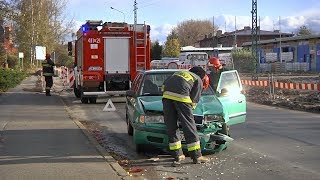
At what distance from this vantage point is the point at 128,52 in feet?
66.0

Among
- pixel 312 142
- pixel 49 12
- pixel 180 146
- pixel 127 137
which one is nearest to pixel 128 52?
pixel 127 137

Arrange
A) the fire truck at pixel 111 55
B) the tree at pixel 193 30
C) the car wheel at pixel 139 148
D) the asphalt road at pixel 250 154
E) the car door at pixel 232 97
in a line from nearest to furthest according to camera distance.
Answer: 1. the asphalt road at pixel 250 154
2. the car wheel at pixel 139 148
3. the car door at pixel 232 97
4. the fire truck at pixel 111 55
5. the tree at pixel 193 30

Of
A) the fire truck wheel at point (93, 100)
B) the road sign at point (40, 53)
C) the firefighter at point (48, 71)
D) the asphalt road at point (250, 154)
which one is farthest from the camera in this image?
the road sign at point (40, 53)

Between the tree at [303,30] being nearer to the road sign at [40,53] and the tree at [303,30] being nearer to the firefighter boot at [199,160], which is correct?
the road sign at [40,53]

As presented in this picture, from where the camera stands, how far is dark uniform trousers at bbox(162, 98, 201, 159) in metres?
7.77

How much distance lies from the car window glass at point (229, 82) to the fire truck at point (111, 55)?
941 cm

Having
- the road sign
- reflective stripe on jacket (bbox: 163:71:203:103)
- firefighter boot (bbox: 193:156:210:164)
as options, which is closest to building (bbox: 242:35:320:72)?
the road sign

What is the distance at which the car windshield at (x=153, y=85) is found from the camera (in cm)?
985

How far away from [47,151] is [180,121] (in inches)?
102

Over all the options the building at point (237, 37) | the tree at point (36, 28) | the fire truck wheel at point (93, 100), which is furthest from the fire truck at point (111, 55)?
the building at point (237, 37)

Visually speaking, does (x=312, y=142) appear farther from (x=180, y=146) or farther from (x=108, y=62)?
(x=108, y=62)

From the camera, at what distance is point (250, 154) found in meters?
8.95

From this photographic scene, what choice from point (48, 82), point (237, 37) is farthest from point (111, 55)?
point (237, 37)

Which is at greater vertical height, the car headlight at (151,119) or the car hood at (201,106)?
the car hood at (201,106)
